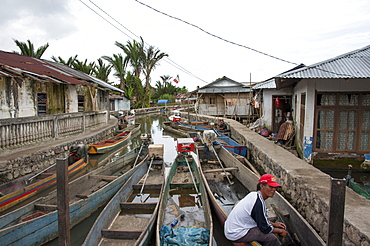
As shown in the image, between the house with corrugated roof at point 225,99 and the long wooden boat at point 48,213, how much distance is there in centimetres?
1719

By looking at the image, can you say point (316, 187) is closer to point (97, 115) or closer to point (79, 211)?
point (79, 211)

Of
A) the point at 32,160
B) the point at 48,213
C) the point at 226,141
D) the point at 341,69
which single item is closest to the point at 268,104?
the point at 226,141

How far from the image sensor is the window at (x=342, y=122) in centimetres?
818

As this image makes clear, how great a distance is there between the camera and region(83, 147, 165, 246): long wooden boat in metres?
4.45

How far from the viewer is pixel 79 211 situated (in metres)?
5.64

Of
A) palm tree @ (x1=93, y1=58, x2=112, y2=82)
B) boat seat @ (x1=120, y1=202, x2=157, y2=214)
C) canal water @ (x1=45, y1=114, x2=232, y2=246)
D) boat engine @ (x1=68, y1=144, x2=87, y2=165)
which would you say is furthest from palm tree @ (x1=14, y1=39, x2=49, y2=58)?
boat seat @ (x1=120, y1=202, x2=157, y2=214)

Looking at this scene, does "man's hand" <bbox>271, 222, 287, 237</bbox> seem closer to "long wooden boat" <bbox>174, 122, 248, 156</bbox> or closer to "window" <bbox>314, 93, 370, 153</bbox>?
"window" <bbox>314, 93, 370, 153</bbox>

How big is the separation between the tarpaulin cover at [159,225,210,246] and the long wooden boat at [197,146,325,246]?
73 centimetres

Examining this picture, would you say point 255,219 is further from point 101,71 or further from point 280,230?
point 101,71

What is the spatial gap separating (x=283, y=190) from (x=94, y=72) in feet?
96.8

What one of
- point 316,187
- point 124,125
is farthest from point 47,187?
point 124,125

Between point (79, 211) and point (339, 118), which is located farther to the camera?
point (339, 118)

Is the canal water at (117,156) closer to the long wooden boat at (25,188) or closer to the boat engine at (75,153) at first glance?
the boat engine at (75,153)

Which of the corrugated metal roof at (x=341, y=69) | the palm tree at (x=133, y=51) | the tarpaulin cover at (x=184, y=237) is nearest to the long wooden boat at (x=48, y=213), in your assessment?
the tarpaulin cover at (x=184, y=237)
